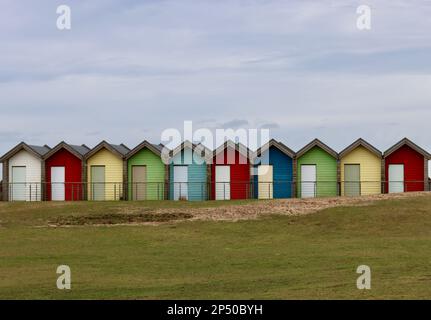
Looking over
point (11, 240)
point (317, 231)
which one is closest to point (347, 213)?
point (317, 231)

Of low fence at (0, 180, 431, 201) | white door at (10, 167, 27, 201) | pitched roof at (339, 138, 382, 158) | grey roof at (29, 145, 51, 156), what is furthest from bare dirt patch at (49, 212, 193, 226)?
pitched roof at (339, 138, 382, 158)

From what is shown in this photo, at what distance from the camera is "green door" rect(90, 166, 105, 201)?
59.2m

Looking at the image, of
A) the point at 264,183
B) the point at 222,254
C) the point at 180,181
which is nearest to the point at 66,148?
the point at 180,181

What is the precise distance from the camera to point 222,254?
3119 cm

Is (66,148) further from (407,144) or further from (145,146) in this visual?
(407,144)

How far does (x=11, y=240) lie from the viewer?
3706 centimetres

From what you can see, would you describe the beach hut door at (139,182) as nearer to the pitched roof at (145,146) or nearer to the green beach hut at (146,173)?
the green beach hut at (146,173)

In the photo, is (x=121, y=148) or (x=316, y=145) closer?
(x=316, y=145)

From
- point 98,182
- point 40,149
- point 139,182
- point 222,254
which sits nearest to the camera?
point 222,254

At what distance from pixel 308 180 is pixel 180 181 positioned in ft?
27.7

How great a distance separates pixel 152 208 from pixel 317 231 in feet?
38.3

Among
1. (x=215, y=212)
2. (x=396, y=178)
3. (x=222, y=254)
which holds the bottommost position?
(x=222, y=254)

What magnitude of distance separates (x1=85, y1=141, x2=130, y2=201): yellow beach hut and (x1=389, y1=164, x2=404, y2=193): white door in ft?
57.5

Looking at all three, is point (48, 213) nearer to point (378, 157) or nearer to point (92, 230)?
point (92, 230)
